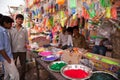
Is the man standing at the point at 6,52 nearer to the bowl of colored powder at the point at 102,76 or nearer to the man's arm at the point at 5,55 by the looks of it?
the man's arm at the point at 5,55

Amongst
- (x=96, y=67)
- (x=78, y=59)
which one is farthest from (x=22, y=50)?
(x=96, y=67)

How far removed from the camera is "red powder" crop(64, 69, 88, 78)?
1.73 meters

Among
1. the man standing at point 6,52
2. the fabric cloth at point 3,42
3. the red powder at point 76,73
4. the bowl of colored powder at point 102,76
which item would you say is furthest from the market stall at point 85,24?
the fabric cloth at point 3,42

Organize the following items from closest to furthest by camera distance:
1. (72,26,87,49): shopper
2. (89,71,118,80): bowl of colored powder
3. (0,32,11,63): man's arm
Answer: (89,71,118,80): bowl of colored powder
(0,32,11,63): man's arm
(72,26,87,49): shopper

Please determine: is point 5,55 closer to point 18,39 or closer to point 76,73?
point 18,39

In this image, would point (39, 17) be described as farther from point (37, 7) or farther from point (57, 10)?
point (57, 10)

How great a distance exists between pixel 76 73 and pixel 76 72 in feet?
0.10

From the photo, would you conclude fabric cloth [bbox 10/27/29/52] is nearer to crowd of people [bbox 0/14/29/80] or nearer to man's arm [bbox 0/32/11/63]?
crowd of people [bbox 0/14/29/80]

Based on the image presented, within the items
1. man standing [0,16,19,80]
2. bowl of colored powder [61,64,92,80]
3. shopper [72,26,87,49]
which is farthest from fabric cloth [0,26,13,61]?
shopper [72,26,87,49]

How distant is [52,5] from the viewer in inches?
Result: 195

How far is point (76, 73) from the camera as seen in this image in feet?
5.98

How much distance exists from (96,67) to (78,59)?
12.5 inches

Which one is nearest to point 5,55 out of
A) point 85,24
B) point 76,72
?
point 76,72

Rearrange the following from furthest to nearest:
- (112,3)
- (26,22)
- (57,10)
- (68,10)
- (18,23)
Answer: (26,22) < (57,10) < (68,10) < (18,23) < (112,3)
